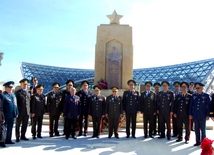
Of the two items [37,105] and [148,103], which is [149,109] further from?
[37,105]

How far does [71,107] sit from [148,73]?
186 feet

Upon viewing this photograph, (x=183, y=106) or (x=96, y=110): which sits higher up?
(x=183, y=106)

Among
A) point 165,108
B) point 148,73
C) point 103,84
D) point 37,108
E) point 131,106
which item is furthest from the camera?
point 148,73

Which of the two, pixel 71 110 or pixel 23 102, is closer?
pixel 23 102

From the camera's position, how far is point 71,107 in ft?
18.3

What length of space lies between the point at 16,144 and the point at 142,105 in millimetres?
4033

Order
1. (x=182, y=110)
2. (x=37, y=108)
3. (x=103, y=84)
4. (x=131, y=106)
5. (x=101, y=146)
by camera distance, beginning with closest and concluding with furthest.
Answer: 1. (x=101, y=146)
2. (x=182, y=110)
3. (x=37, y=108)
4. (x=131, y=106)
5. (x=103, y=84)

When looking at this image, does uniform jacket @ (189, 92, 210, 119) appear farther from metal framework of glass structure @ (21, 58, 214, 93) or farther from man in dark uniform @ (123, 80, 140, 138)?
metal framework of glass structure @ (21, 58, 214, 93)

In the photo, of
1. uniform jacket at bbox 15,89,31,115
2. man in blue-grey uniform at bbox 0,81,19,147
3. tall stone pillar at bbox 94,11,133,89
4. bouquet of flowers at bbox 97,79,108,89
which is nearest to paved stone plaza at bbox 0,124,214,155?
man in blue-grey uniform at bbox 0,81,19,147

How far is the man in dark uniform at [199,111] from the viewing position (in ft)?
16.5

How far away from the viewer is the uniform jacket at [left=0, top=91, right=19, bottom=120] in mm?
4785

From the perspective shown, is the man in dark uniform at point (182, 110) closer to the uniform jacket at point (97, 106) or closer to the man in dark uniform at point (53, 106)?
the uniform jacket at point (97, 106)

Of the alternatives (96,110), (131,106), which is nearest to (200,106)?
(131,106)

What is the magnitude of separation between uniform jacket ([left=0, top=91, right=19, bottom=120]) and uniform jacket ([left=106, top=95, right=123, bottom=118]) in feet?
9.31
